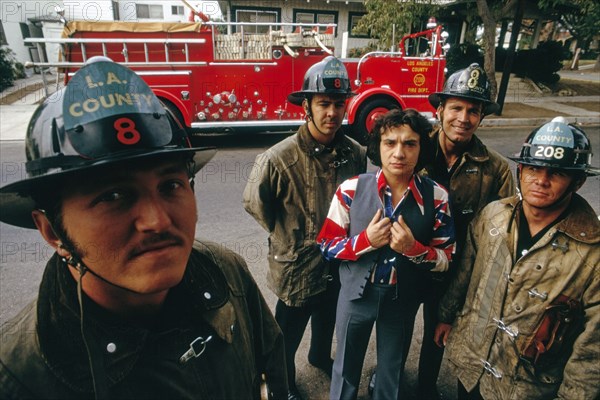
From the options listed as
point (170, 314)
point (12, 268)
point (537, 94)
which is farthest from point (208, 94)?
point (537, 94)

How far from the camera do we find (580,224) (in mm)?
1732

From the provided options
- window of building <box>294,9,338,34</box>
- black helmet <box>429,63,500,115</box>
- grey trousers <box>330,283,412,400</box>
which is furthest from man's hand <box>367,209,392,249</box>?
window of building <box>294,9,338,34</box>

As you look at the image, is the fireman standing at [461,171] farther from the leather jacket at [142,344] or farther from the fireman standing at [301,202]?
the leather jacket at [142,344]

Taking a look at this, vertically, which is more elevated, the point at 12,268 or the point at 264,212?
the point at 264,212

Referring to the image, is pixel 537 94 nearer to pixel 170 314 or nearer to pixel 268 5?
pixel 268 5

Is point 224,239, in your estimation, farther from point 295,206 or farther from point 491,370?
point 491,370

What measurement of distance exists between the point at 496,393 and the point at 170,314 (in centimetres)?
171

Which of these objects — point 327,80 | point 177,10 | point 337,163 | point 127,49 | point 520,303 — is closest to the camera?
point 520,303

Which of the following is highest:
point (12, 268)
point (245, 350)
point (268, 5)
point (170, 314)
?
point (268, 5)

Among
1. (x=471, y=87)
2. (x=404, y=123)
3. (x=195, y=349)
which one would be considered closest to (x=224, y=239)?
(x=404, y=123)

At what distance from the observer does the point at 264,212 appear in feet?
8.11

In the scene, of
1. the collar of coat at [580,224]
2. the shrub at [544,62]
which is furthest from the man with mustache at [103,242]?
the shrub at [544,62]

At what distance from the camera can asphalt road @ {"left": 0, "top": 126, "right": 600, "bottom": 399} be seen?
2834mm

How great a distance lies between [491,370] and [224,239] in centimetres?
328
